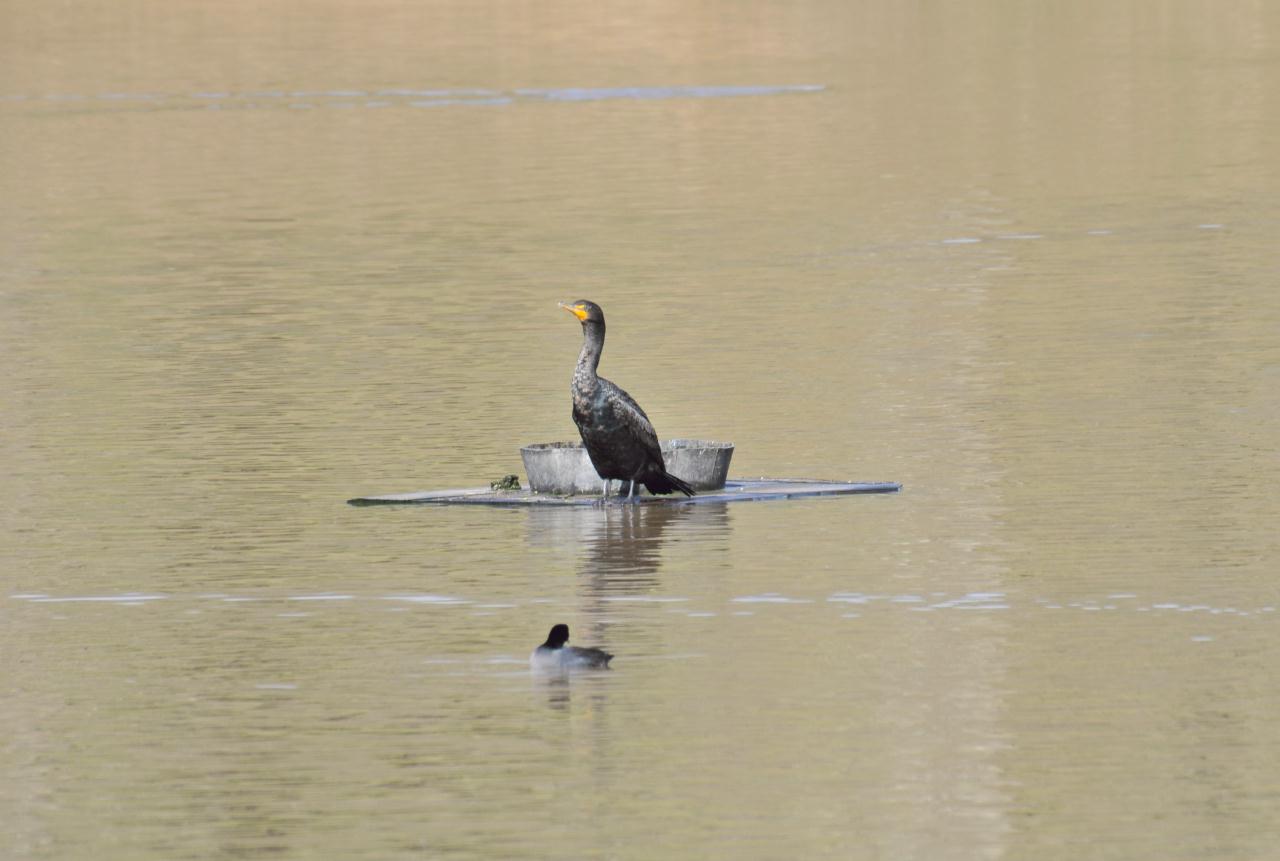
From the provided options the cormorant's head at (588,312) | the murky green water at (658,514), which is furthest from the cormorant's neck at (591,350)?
the murky green water at (658,514)

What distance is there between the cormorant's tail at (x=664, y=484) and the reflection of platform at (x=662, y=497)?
0.30 feet

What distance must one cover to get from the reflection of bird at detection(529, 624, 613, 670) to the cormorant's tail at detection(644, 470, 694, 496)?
652 cm

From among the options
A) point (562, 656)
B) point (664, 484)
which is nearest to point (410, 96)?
point (664, 484)

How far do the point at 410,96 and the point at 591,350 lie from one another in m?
65.0

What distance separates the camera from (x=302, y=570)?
22438mm

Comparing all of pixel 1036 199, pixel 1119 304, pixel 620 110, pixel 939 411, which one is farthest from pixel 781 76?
pixel 939 411

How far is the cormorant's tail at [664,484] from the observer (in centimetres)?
2520

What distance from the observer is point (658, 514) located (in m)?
24.9

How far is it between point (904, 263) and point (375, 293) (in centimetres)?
668

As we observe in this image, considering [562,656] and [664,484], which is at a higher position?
[562,656]

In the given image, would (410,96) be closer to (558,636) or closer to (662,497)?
(662,497)

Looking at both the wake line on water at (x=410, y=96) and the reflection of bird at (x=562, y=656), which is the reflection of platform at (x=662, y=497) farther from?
the wake line on water at (x=410, y=96)

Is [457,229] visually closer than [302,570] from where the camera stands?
No

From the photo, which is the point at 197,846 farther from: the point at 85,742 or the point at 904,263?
the point at 904,263
